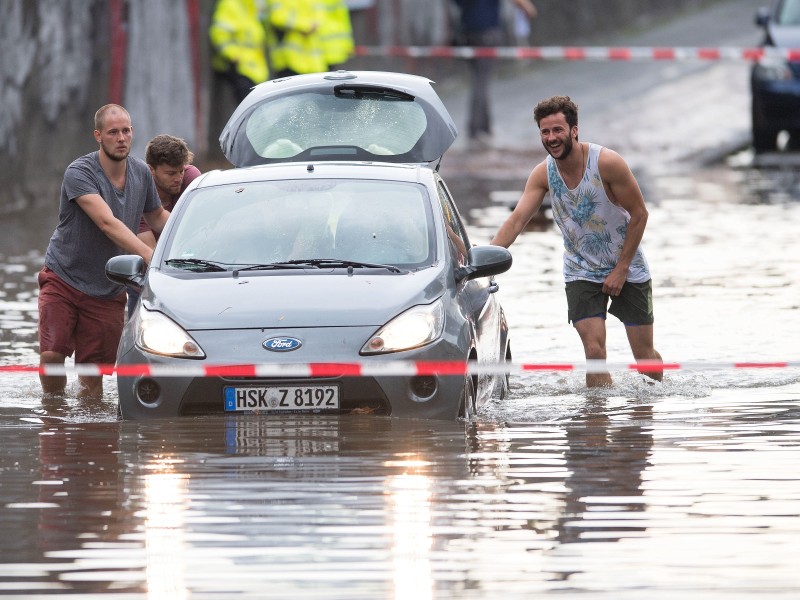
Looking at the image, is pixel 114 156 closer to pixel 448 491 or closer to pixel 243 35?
pixel 448 491

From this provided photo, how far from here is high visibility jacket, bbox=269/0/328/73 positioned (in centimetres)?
2270

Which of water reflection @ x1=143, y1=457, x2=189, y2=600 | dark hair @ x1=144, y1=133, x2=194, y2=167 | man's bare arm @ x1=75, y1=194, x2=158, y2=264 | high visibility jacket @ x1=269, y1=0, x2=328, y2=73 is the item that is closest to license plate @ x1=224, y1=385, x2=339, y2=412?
water reflection @ x1=143, y1=457, x2=189, y2=600

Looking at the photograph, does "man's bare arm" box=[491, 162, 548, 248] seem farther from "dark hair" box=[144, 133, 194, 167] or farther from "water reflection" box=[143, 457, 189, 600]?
"water reflection" box=[143, 457, 189, 600]

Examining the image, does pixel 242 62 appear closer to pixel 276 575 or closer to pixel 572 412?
pixel 572 412

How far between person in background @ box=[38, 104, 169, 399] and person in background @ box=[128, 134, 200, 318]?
9.7 inches

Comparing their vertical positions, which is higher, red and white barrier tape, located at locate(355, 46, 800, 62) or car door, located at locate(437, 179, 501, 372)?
red and white barrier tape, located at locate(355, 46, 800, 62)

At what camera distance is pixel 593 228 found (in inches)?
Answer: 428

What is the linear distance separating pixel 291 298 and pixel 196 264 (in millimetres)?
761

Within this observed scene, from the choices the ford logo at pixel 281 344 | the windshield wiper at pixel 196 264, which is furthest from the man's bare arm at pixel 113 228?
the ford logo at pixel 281 344

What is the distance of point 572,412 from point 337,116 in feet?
12.2

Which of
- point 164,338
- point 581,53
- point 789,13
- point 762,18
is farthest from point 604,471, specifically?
point 581,53

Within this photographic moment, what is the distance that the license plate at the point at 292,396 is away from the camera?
902 centimetres

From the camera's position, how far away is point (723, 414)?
32.7ft

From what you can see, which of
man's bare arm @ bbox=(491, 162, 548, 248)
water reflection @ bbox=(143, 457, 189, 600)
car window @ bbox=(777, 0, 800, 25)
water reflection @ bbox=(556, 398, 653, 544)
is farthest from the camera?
car window @ bbox=(777, 0, 800, 25)
